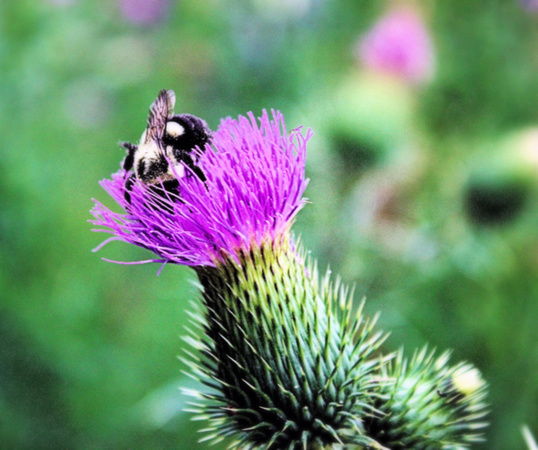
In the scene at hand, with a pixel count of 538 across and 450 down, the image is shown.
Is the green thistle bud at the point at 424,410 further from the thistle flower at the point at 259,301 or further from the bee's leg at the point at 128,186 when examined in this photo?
the bee's leg at the point at 128,186

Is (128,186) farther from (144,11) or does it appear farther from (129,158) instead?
(144,11)

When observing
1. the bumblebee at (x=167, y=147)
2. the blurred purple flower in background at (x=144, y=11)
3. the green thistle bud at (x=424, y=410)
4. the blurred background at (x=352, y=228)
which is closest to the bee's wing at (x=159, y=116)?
the bumblebee at (x=167, y=147)

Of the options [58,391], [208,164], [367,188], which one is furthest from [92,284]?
[208,164]

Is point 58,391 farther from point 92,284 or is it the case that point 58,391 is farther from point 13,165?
point 13,165

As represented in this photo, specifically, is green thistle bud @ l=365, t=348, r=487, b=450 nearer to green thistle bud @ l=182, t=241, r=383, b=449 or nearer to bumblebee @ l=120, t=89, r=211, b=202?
green thistle bud @ l=182, t=241, r=383, b=449

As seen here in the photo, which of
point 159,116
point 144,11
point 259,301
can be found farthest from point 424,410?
point 144,11

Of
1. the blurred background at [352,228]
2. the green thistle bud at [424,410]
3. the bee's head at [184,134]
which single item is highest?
the blurred background at [352,228]

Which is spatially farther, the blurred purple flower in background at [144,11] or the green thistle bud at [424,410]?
the blurred purple flower in background at [144,11]
